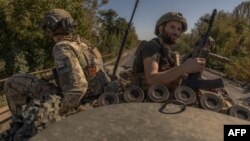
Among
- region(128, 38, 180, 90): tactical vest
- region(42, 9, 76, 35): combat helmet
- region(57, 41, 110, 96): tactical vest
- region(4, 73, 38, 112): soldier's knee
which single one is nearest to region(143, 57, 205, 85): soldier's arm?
region(128, 38, 180, 90): tactical vest

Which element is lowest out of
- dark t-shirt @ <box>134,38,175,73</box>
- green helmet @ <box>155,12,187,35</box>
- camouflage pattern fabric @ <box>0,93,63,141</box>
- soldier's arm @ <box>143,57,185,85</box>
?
camouflage pattern fabric @ <box>0,93,63,141</box>

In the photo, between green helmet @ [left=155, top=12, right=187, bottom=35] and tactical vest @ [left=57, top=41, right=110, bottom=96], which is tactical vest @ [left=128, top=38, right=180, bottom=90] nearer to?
green helmet @ [left=155, top=12, right=187, bottom=35]

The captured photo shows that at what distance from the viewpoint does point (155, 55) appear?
368 centimetres

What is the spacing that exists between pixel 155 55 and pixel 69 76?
0.84 meters

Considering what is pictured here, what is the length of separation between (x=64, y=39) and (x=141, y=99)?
1.24m

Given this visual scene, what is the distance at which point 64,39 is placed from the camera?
407 cm

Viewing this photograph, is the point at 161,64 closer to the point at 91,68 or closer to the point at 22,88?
the point at 91,68

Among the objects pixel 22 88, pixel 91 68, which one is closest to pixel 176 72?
pixel 91 68

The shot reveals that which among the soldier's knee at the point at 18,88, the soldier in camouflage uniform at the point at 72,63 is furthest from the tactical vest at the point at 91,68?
the soldier's knee at the point at 18,88

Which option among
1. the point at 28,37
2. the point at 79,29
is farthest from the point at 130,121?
the point at 79,29

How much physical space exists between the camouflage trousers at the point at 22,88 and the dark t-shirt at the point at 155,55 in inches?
38.9

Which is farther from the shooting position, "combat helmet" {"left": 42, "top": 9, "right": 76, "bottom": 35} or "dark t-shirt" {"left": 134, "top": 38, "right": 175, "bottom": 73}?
"combat helmet" {"left": 42, "top": 9, "right": 76, "bottom": 35}

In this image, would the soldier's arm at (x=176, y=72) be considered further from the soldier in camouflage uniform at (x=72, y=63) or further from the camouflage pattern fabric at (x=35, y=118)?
the camouflage pattern fabric at (x=35, y=118)

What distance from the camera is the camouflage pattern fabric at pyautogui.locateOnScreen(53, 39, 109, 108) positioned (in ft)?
12.0
